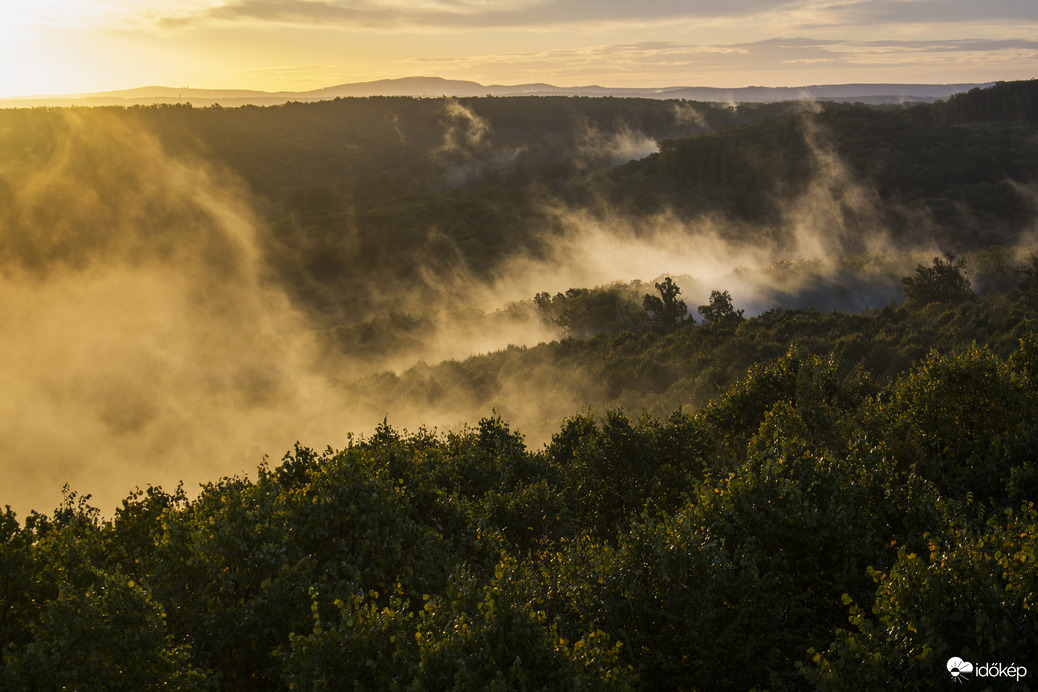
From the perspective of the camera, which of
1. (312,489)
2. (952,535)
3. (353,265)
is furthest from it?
(353,265)

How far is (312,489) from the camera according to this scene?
18906 millimetres

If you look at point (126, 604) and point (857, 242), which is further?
point (857, 242)

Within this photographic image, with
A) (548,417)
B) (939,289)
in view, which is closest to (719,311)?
(939,289)

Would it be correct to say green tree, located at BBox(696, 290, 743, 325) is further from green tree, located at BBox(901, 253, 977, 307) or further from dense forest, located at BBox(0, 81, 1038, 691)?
green tree, located at BBox(901, 253, 977, 307)

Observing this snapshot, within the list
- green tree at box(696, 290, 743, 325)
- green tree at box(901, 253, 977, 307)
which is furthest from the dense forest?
green tree at box(696, 290, 743, 325)

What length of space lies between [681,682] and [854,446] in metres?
9.10

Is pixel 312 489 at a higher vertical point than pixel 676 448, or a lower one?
higher

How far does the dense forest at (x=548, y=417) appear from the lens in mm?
13117

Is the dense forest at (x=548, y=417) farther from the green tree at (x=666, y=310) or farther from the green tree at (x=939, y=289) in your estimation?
the green tree at (x=666, y=310)

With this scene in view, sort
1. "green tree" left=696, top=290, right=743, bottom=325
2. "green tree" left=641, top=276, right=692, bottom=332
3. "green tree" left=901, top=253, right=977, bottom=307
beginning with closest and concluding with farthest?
"green tree" left=901, top=253, right=977, bottom=307 < "green tree" left=696, top=290, right=743, bottom=325 < "green tree" left=641, top=276, right=692, bottom=332

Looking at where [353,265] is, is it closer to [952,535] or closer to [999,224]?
[999,224]

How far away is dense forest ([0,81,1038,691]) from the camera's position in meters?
13.1

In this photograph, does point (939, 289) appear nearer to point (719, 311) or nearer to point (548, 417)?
point (719, 311)

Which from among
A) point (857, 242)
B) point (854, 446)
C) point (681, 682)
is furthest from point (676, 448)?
point (857, 242)
